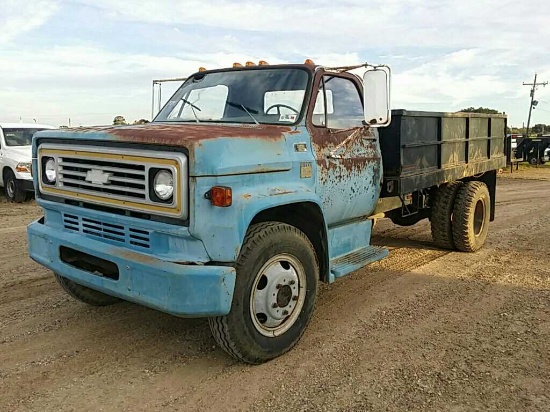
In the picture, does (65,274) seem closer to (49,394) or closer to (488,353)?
(49,394)

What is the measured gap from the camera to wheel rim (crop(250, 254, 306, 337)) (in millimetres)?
3812

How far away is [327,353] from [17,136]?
38.2 ft

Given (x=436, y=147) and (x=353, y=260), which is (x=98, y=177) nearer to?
(x=353, y=260)

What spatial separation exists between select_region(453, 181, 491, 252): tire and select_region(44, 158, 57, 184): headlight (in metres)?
5.03

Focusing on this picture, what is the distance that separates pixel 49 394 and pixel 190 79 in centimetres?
329

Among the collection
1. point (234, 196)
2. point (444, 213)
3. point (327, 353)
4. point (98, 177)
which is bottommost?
point (327, 353)

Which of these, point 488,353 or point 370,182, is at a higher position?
point 370,182

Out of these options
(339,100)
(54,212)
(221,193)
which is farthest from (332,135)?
(54,212)

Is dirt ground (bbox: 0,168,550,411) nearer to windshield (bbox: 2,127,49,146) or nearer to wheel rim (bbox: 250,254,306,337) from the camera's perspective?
wheel rim (bbox: 250,254,306,337)

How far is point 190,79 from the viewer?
5.52 meters

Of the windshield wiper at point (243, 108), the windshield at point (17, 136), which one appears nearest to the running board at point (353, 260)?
the windshield wiper at point (243, 108)

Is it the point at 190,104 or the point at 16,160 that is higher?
the point at 190,104

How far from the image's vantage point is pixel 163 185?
346cm

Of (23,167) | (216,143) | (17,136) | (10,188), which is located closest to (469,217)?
(216,143)
